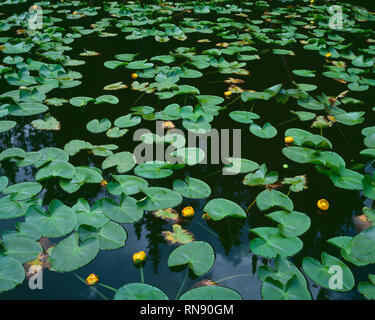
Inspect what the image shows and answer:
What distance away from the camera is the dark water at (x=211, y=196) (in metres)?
1.05

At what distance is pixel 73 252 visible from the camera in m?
Result: 1.08

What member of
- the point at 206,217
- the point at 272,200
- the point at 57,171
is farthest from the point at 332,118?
the point at 57,171

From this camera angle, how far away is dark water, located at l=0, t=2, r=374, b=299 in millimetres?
1054

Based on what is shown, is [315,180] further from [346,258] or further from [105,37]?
[105,37]

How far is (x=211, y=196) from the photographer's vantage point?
1.38 meters

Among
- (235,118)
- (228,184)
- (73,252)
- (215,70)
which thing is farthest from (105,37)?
(73,252)

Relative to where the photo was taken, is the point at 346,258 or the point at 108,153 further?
the point at 108,153

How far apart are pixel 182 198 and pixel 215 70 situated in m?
1.46

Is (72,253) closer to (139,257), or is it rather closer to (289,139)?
(139,257)

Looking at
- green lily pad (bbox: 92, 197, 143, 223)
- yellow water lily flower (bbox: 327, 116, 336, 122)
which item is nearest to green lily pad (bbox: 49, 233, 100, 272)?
green lily pad (bbox: 92, 197, 143, 223)

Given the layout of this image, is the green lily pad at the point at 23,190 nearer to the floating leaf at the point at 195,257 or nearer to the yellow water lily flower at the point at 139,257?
the yellow water lily flower at the point at 139,257

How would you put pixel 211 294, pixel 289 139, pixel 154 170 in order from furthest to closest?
pixel 289 139 → pixel 154 170 → pixel 211 294

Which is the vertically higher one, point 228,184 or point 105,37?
point 105,37
